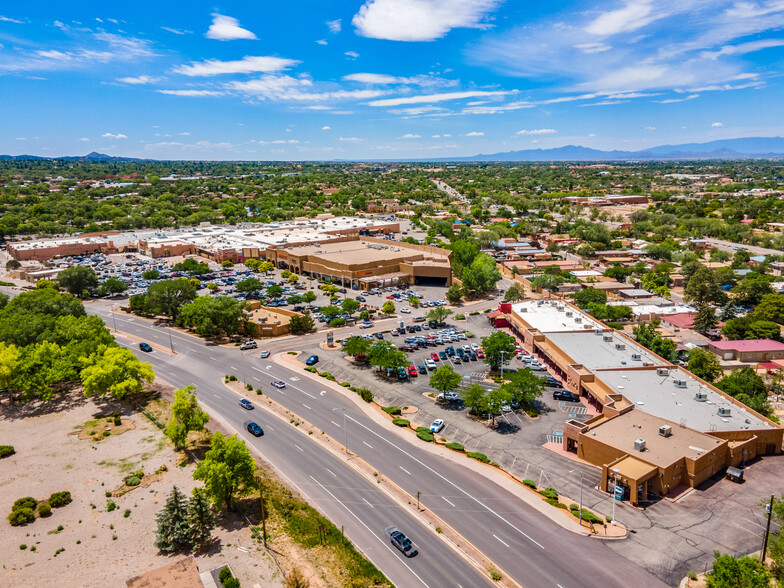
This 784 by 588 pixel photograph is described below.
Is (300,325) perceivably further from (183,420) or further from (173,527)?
(173,527)

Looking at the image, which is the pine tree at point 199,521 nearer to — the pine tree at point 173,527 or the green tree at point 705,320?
the pine tree at point 173,527

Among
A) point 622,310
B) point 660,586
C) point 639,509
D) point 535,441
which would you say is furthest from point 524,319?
point 660,586

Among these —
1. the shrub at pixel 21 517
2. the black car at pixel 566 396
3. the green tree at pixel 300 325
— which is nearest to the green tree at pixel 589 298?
the black car at pixel 566 396

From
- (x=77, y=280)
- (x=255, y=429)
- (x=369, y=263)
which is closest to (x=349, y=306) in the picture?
(x=369, y=263)

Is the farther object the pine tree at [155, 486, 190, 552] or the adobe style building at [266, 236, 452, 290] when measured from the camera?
the adobe style building at [266, 236, 452, 290]

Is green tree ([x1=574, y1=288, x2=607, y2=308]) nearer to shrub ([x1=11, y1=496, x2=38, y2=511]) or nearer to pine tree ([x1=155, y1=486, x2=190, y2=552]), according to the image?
pine tree ([x1=155, y1=486, x2=190, y2=552])

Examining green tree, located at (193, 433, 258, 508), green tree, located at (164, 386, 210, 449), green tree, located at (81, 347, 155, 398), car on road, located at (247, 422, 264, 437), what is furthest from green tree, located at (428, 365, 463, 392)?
green tree, located at (81, 347, 155, 398)

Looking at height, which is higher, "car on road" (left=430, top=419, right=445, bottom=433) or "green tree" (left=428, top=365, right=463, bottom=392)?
"green tree" (left=428, top=365, right=463, bottom=392)
